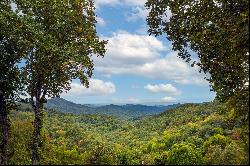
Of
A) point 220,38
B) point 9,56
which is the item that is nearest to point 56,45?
point 9,56

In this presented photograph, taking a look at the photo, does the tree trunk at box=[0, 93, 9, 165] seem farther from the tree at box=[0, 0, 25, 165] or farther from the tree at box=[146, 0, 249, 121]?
the tree at box=[146, 0, 249, 121]

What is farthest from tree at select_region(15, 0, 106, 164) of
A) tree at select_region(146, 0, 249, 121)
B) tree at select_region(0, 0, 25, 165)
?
tree at select_region(146, 0, 249, 121)

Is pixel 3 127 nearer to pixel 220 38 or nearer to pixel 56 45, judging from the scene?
pixel 56 45

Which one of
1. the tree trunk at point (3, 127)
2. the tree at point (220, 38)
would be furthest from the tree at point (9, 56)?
the tree at point (220, 38)

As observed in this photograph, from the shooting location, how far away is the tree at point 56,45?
31469mm

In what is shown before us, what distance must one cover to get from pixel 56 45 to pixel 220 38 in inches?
552

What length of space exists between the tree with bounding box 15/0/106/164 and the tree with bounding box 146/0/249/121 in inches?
349

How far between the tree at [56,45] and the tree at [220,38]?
29.1 ft

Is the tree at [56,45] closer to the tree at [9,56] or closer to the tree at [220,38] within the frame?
the tree at [9,56]

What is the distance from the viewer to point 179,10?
24.4 meters

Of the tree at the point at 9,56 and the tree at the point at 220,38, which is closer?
the tree at the point at 220,38

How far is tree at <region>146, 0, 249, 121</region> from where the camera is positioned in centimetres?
2164

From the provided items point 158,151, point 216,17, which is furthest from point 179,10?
point 158,151

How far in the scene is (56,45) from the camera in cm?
3203
